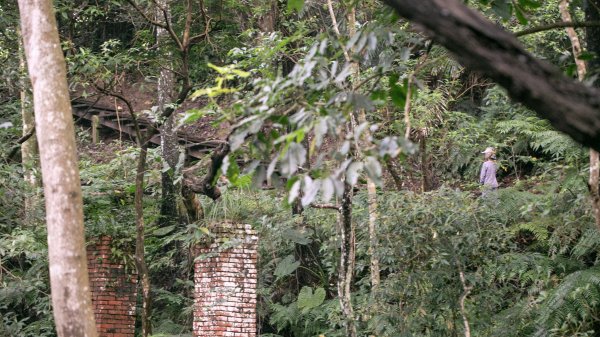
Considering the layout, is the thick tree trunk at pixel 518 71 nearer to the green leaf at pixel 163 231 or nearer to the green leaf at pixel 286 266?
the green leaf at pixel 286 266

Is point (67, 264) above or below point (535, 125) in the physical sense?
below

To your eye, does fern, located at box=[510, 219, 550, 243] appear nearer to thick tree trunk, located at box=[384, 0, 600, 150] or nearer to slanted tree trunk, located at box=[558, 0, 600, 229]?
slanted tree trunk, located at box=[558, 0, 600, 229]

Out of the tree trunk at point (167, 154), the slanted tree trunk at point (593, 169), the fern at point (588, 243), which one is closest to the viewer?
the slanted tree trunk at point (593, 169)

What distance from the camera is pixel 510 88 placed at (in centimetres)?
245

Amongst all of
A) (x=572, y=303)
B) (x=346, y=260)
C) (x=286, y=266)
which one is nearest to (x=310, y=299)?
(x=286, y=266)

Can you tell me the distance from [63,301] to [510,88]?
3092 millimetres

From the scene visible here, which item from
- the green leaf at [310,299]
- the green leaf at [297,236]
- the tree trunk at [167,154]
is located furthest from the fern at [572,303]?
the tree trunk at [167,154]

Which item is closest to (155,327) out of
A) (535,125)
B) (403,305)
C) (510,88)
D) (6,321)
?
(6,321)

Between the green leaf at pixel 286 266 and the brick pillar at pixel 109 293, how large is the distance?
1.77 meters

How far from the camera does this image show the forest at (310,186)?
147 inches

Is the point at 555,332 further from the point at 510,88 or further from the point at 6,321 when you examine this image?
the point at 6,321

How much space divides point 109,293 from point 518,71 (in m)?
7.80

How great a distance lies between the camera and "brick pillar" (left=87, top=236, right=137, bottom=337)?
9344 millimetres

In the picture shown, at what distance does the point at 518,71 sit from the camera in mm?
2414
